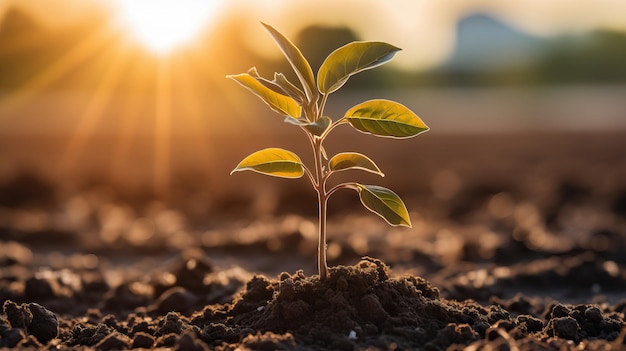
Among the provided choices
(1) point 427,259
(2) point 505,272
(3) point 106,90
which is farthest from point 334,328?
(3) point 106,90

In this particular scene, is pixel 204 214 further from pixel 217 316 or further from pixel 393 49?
pixel 393 49

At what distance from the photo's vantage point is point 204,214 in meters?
9.74

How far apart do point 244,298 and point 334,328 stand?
2.11ft

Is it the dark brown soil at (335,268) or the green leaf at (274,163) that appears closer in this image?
the green leaf at (274,163)

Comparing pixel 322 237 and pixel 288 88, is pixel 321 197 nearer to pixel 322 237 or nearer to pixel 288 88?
pixel 322 237

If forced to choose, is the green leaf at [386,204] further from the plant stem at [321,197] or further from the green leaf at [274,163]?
the green leaf at [274,163]

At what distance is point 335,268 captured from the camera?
3.43 metres

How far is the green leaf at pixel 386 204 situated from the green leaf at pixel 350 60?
41 cm

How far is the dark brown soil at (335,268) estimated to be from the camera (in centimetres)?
326

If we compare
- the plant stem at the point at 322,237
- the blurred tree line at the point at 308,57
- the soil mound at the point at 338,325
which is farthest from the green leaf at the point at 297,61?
the blurred tree line at the point at 308,57

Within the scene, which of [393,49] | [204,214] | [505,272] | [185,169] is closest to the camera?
[393,49]

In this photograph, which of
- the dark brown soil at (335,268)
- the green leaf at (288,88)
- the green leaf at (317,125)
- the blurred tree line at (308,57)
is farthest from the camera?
the blurred tree line at (308,57)

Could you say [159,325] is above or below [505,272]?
below

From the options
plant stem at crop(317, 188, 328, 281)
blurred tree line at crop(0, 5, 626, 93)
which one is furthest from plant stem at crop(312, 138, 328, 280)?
blurred tree line at crop(0, 5, 626, 93)
